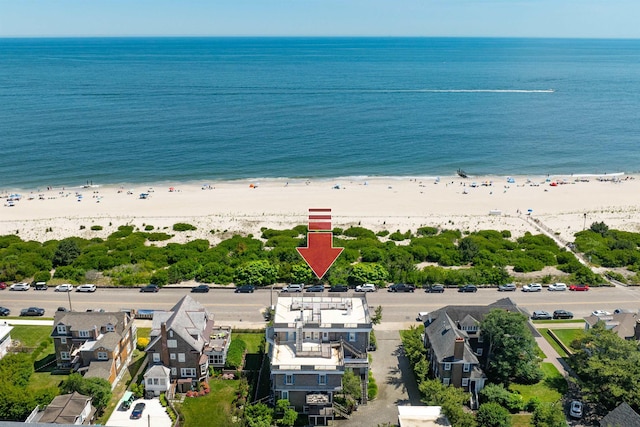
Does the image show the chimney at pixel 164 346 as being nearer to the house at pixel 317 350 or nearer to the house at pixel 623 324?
the house at pixel 317 350

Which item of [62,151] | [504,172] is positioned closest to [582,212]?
[504,172]

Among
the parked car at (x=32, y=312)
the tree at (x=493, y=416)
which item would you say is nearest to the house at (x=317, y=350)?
the tree at (x=493, y=416)

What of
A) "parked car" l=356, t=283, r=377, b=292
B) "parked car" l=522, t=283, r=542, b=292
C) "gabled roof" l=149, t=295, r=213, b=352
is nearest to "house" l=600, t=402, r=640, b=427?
"parked car" l=522, t=283, r=542, b=292

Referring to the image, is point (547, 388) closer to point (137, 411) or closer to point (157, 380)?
point (157, 380)

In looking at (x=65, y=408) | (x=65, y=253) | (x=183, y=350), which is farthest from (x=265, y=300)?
(x=65, y=253)

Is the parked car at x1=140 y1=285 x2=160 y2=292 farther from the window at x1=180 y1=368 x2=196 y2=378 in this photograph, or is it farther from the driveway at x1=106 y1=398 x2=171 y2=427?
the driveway at x1=106 y1=398 x2=171 y2=427
